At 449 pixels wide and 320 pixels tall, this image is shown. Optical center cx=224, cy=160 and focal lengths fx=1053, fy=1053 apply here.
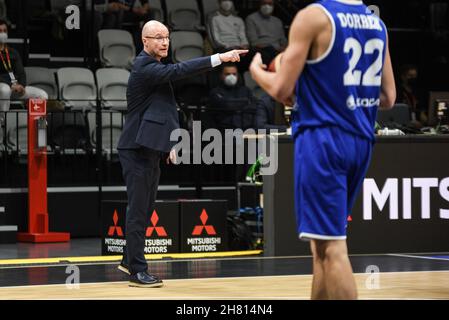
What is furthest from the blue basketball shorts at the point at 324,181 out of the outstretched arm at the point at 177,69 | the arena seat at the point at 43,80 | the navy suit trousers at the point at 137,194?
the arena seat at the point at 43,80

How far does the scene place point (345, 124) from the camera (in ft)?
17.1

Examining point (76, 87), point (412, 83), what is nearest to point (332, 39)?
point (76, 87)

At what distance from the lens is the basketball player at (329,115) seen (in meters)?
5.11

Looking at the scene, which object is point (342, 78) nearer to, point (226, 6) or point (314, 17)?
point (314, 17)

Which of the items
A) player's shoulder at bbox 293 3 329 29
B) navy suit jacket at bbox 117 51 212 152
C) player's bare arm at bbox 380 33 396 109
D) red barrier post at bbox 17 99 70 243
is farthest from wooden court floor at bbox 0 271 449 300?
red barrier post at bbox 17 99 70 243

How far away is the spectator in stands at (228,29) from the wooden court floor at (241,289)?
27.1 feet

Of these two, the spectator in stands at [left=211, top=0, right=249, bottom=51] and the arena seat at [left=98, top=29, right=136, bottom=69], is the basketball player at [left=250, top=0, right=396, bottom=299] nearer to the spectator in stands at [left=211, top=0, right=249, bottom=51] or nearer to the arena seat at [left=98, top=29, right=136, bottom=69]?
the arena seat at [left=98, top=29, right=136, bottom=69]

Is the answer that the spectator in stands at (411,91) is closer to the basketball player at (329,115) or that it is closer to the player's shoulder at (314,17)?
the basketball player at (329,115)

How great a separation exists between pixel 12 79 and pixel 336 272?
9983 mm

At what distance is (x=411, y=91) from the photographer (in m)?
17.0

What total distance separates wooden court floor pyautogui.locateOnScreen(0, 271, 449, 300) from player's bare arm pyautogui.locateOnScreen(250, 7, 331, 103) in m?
2.72

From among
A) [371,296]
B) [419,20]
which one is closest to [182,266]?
[371,296]

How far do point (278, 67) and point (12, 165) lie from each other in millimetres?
9537
